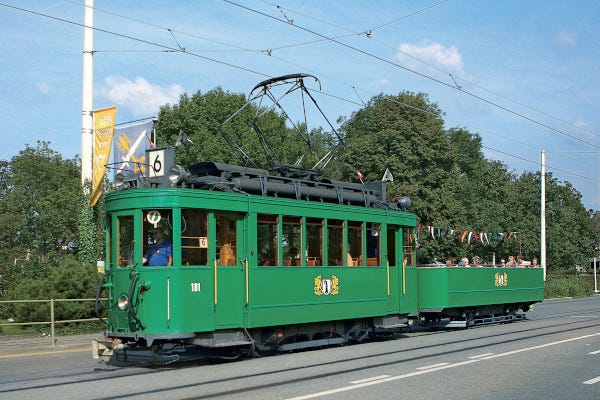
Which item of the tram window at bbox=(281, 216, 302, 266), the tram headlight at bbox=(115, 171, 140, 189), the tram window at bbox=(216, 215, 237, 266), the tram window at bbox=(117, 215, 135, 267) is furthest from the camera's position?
the tram window at bbox=(281, 216, 302, 266)

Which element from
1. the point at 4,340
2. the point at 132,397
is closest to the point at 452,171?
the point at 4,340

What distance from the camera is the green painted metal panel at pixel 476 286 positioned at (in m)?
19.6

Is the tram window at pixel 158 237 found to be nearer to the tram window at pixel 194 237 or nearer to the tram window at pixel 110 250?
the tram window at pixel 194 237

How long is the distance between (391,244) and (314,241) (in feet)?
10.2

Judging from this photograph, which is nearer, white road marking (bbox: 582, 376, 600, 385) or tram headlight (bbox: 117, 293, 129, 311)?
white road marking (bbox: 582, 376, 600, 385)

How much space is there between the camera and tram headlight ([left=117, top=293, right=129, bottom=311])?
12.4 m

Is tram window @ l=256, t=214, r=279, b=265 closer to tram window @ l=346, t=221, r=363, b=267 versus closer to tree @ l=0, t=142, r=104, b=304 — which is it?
Result: tram window @ l=346, t=221, r=363, b=267

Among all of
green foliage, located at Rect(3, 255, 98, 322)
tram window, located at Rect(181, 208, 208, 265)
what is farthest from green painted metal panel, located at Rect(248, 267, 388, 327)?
green foliage, located at Rect(3, 255, 98, 322)

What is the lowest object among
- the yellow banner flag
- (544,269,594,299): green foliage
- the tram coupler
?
(544,269,594,299): green foliage

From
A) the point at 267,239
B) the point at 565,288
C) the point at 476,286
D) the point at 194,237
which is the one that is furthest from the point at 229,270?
the point at 565,288

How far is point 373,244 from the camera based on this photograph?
1681 cm

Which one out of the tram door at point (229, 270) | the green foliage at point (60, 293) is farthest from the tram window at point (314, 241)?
the green foliage at point (60, 293)

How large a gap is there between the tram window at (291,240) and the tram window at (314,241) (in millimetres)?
232

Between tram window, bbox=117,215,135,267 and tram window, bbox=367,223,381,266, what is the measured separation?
5798mm
